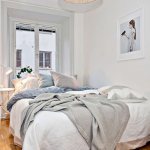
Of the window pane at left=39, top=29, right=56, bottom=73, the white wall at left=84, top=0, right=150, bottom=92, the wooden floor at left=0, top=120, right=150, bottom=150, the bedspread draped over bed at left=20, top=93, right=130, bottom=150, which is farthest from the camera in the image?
the window pane at left=39, top=29, right=56, bottom=73

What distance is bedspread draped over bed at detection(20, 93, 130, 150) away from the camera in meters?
1.64

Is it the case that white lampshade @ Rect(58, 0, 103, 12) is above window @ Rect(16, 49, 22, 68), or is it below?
above

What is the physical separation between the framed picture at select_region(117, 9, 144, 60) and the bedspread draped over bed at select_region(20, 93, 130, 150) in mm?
1316

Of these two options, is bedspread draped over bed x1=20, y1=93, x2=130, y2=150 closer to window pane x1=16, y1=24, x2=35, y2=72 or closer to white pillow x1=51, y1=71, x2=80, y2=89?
white pillow x1=51, y1=71, x2=80, y2=89

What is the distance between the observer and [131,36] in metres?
3.10

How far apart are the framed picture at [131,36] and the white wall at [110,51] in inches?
3.1

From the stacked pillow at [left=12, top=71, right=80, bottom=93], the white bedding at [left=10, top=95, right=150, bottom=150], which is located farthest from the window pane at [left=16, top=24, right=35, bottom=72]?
the white bedding at [left=10, top=95, right=150, bottom=150]

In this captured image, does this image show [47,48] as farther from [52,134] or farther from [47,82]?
[52,134]

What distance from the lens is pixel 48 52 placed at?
188 inches

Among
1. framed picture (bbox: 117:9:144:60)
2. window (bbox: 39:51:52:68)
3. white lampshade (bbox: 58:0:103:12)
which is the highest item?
white lampshade (bbox: 58:0:103:12)

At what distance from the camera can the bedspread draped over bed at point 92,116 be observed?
1.64m

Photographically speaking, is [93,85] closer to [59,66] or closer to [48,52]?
[59,66]

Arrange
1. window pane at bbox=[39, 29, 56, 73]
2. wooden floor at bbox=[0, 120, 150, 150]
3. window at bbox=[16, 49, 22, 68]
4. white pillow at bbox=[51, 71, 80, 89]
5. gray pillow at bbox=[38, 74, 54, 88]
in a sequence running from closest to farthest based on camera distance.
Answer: wooden floor at bbox=[0, 120, 150, 150] < white pillow at bbox=[51, 71, 80, 89] < gray pillow at bbox=[38, 74, 54, 88] < window at bbox=[16, 49, 22, 68] < window pane at bbox=[39, 29, 56, 73]

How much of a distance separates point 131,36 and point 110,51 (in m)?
0.63
